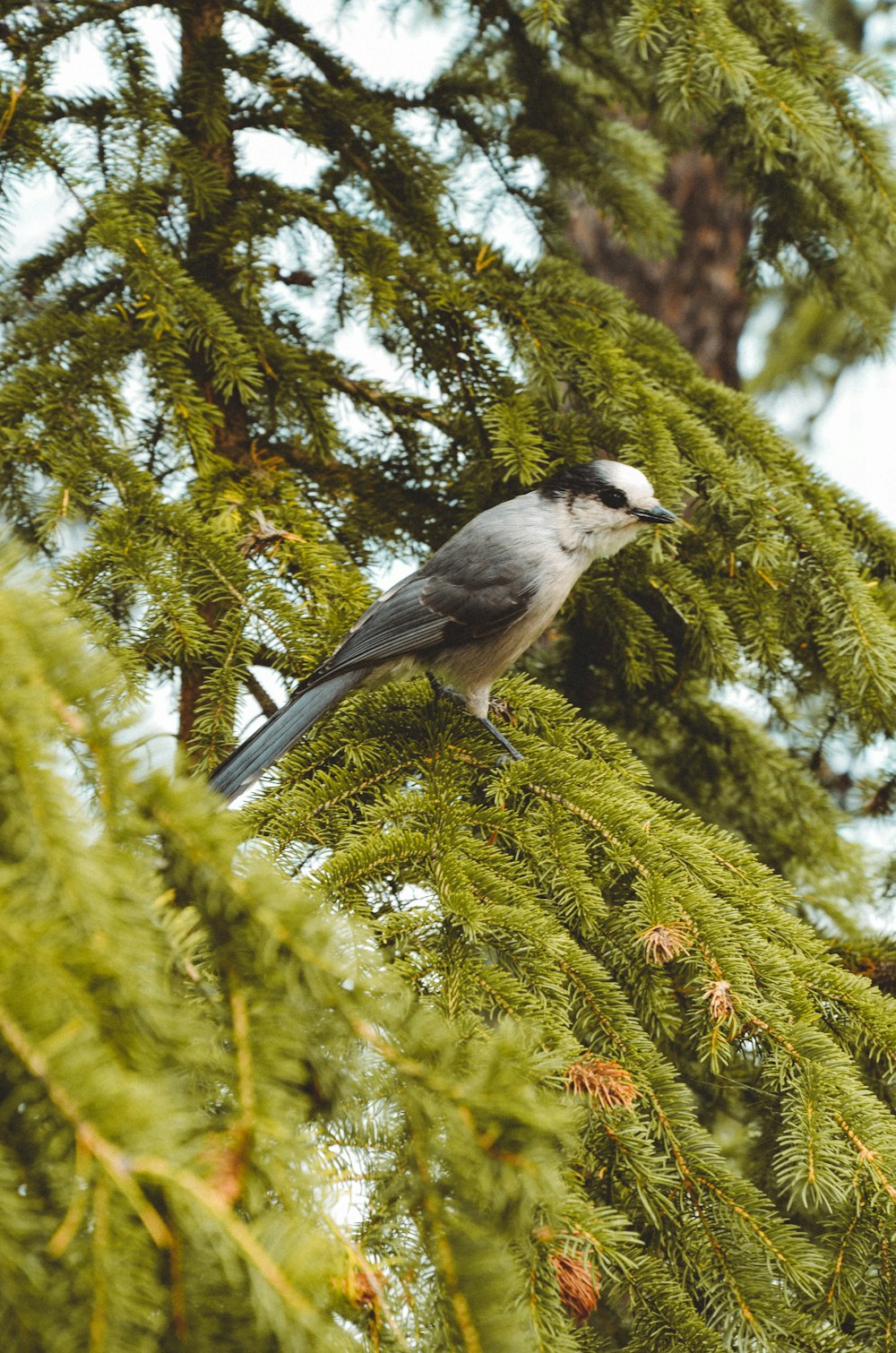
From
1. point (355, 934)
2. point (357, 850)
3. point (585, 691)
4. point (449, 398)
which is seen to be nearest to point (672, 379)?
point (449, 398)

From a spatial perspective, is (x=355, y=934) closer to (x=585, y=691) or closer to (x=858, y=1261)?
(x=858, y=1261)

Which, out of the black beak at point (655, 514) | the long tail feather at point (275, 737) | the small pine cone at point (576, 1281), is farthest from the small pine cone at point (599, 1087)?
the black beak at point (655, 514)

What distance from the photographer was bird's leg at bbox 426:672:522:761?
2236 mm

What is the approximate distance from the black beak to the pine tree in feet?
0.11

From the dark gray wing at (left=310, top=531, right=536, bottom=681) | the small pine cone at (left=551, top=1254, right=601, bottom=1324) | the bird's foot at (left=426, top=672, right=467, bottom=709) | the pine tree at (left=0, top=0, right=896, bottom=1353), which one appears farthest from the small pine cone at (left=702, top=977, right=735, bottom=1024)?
the dark gray wing at (left=310, top=531, right=536, bottom=681)

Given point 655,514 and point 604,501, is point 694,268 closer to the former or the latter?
point 604,501

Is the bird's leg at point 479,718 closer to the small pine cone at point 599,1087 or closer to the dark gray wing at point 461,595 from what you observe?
the dark gray wing at point 461,595

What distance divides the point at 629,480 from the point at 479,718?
68cm

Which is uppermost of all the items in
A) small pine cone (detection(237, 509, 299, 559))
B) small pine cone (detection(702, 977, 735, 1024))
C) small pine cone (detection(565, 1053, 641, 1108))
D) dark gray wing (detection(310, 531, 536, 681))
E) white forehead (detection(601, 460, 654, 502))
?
white forehead (detection(601, 460, 654, 502))

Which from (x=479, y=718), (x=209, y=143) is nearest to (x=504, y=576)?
(x=479, y=718)

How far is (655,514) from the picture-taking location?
2545 mm

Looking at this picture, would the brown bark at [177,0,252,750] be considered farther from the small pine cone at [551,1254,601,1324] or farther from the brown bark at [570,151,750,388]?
the brown bark at [570,151,750,388]

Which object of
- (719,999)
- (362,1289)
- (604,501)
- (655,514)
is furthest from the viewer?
(604,501)

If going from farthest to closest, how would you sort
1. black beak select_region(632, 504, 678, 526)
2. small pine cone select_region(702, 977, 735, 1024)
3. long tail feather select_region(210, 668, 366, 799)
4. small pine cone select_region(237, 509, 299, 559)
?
black beak select_region(632, 504, 678, 526) < small pine cone select_region(237, 509, 299, 559) < long tail feather select_region(210, 668, 366, 799) < small pine cone select_region(702, 977, 735, 1024)
